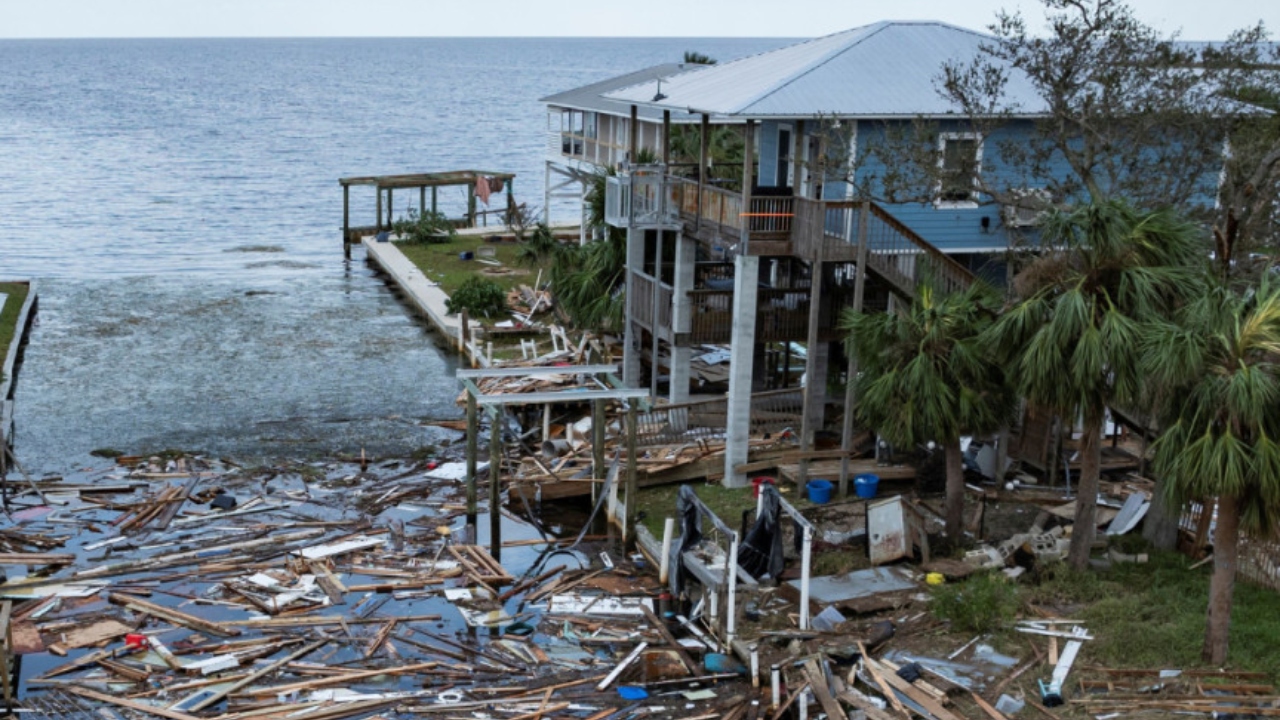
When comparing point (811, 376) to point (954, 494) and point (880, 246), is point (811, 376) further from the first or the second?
point (954, 494)

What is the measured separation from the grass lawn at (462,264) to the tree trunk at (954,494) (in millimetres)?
26166

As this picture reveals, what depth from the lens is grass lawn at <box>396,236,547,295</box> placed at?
5038 cm

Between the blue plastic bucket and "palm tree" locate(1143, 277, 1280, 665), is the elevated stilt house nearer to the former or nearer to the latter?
the blue plastic bucket

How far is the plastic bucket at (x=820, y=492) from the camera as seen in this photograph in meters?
24.9

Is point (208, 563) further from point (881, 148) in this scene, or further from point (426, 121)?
point (426, 121)

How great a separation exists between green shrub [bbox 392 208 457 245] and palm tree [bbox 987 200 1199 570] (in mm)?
44299

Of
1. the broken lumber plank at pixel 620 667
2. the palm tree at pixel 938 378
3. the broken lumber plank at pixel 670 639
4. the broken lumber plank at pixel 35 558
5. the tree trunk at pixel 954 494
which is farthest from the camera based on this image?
the broken lumber plank at pixel 35 558

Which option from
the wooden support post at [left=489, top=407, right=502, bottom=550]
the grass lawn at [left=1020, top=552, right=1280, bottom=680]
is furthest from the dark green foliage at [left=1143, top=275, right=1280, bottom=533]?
the wooden support post at [left=489, top=407, right=502, bottom=550]

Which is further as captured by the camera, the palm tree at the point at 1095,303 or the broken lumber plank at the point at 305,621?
the broken lumber plank at the point at 305,621

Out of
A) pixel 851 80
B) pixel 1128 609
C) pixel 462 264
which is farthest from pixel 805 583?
pixel 462 264

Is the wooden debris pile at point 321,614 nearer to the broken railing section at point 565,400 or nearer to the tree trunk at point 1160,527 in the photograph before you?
the broken railing section at point 565,400

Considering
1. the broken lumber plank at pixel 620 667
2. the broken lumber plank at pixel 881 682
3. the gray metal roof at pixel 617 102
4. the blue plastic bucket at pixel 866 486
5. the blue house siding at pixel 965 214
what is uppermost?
the gray metal roof at pixel 617 102

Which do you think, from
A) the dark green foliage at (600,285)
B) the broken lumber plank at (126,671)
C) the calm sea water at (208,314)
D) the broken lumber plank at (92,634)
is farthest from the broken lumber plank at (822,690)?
the dark green foliage at (600,285)

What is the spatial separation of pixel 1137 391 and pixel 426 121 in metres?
172
